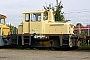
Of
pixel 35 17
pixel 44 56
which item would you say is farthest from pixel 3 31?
pixel 44 56

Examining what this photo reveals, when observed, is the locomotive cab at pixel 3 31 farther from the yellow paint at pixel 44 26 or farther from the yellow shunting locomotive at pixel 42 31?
the yellow paint at pixel 44 26

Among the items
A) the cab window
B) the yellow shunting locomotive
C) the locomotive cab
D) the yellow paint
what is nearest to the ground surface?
the yellow shunting locomotive

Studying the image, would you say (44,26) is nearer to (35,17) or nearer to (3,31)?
(35,17)

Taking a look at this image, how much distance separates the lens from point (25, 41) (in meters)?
18.3

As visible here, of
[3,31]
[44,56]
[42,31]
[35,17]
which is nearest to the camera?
[44,56]

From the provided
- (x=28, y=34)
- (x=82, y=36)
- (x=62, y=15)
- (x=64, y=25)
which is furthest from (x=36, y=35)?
(x=62, y=15)

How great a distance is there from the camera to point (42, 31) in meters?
17.8

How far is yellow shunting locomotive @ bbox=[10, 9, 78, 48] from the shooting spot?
57.6ft

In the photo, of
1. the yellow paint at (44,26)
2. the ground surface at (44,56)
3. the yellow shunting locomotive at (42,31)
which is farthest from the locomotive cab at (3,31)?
the ground surface at (44,56)

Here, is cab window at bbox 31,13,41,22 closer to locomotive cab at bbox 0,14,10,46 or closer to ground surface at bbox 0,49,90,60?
locomotive cab at bbox 0,14,10,46

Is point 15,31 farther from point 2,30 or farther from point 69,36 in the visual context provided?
point 69,36

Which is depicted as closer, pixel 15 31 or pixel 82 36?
pixel 82 36

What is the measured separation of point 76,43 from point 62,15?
5.62m

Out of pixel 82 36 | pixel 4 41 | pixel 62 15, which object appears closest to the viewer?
pixel 82 36
